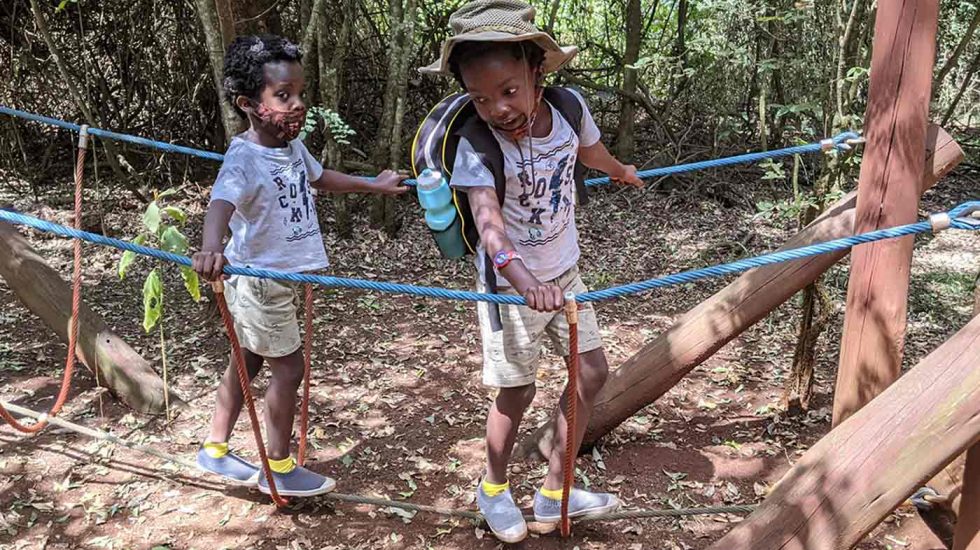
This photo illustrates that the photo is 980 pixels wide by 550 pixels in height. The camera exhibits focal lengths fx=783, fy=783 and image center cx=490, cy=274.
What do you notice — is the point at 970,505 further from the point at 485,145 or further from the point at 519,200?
the point at 485,145

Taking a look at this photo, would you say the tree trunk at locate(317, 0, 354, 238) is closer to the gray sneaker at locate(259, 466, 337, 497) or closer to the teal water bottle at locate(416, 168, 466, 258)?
the gray sneaker at locate(259, 466, 337, 497)

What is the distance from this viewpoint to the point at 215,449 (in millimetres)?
2654

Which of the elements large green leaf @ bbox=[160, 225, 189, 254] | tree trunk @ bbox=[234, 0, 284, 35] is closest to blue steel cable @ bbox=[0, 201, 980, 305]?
large green leaf @ bbox=[160, 225, 189, 254]

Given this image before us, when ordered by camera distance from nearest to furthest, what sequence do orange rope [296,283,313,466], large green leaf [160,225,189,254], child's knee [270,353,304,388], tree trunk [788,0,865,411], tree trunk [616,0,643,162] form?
child's knee [270,353,304,388], orange rope [296,283,313,466], large green leaf [160,225,189,254], tree trunk [788,0,865,411], tree trunk [616,0,643,162]

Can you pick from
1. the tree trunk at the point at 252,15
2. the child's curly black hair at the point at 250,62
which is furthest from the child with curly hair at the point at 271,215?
the tree trunk at the point at 252,15

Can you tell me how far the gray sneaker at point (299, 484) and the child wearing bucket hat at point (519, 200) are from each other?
21.4 inches

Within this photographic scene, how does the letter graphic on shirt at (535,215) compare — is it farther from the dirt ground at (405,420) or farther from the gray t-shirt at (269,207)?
the dirt ground at (405,420)

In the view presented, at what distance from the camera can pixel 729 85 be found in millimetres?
5680

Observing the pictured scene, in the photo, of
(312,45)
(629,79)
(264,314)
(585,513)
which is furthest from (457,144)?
(629,79)

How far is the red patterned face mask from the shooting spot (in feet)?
7.45

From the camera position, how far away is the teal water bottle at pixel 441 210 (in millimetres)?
1914

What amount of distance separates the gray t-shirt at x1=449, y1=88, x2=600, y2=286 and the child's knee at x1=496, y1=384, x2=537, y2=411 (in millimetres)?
345

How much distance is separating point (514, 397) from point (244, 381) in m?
0.79

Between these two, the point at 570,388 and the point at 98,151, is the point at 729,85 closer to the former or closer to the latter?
the point at 570,388
